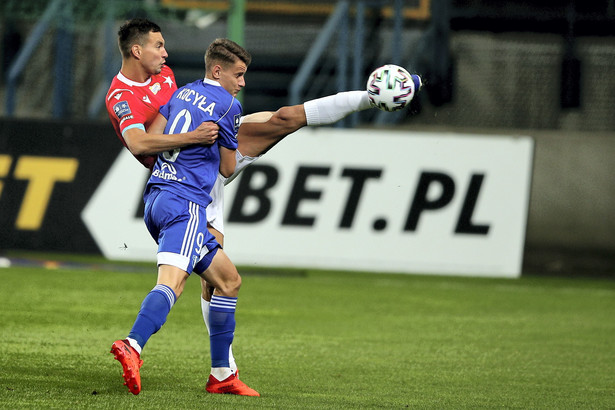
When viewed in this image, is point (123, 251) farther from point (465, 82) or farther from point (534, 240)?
point (465, 82)

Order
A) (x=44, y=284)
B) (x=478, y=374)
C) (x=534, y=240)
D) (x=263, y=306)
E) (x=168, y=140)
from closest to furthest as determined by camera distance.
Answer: (x=168, y=140) < (x=478, y=374) < (x=263, y=306) < (x=44, y=284) < (x=534, y=240)

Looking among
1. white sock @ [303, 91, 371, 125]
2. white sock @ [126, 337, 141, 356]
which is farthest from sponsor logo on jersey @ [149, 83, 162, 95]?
white sock @ [126, 337, 141, 356]

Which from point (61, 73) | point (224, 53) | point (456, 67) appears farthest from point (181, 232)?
point (456, 67)

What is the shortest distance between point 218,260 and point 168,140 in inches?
25.3

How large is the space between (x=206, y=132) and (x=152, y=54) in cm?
54

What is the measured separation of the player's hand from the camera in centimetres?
511

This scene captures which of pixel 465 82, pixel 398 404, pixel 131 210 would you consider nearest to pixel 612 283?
A: pixel 465 82

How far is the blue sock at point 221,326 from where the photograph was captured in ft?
17.5

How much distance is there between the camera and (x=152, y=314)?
4914mm

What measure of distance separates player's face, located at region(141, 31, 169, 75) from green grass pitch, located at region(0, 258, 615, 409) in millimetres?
1595

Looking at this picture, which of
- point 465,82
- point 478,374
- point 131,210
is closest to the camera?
point 478,374

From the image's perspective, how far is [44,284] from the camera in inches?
383

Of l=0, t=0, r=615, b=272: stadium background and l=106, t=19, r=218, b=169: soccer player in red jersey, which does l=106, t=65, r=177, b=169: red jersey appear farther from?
l=0, t=0, r=615, b=272: stadium background

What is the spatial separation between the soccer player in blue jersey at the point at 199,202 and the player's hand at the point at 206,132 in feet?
0.13
